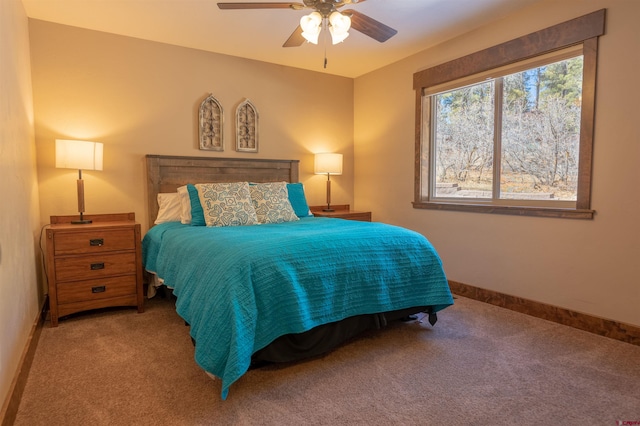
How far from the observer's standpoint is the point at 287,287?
1924 mm

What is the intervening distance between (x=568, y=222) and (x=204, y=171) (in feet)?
10.4

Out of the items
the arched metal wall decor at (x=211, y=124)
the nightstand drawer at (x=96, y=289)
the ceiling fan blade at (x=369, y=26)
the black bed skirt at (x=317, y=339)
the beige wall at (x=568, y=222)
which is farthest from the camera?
the arched metal wall decor at (x=211, y=124)

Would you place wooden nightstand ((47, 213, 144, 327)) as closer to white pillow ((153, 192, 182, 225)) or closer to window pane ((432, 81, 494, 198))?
white pillow ((153, 192, 182, 225))

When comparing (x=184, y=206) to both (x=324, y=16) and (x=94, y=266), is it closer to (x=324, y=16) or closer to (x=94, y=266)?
(x=94, y=266)

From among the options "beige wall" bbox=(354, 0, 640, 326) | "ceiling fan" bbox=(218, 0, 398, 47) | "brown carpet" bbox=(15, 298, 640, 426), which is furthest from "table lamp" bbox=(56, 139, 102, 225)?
"beige wall" bbox=(354, 0, 640, 326)

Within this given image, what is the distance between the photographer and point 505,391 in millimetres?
1797

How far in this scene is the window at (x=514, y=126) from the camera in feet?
8.48

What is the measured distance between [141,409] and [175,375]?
0.30 metres

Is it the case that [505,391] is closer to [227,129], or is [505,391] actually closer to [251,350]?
[251,350]

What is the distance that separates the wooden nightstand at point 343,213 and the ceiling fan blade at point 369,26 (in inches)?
76.6

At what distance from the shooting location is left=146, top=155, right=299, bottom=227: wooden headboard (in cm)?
342

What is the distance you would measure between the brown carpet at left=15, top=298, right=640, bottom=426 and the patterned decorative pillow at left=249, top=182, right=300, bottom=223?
117 centimetres

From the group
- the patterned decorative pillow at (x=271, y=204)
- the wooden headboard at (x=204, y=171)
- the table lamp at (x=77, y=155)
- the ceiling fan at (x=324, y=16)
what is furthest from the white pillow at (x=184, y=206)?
the ceiling fan at (x=324, y=16)

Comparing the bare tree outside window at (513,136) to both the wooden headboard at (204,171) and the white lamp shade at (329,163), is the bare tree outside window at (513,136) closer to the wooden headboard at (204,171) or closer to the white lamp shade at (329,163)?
the white lamp shade at (329,163)
